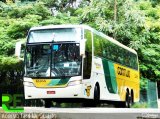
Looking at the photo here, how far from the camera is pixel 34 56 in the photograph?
20.5 metres

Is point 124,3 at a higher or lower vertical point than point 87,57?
higher

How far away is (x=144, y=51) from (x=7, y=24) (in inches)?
418

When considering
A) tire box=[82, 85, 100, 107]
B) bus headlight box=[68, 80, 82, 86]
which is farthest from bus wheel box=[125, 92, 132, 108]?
bus headlight box=[68, 80, 82, 86]

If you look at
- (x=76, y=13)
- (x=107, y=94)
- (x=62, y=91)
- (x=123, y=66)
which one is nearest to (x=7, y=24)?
(x=76, y=13)

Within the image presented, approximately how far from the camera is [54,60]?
66.4 ft

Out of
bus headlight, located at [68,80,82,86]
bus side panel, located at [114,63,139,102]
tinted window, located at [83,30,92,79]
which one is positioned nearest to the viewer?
bus headlight, located at [68,80,82,86]

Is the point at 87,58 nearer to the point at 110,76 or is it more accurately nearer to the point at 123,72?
the point at 110,76

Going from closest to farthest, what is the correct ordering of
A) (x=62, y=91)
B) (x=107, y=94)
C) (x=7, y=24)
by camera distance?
(x=62, y=91)
(x=107, y=94)
(x=7, y=24)

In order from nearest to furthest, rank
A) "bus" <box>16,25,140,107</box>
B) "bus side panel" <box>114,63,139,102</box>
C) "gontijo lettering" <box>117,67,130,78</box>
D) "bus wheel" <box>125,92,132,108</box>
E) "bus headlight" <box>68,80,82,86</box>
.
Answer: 1. "bus headlight" <box>68,80,82,86</box>
2. "bus" <box>16,25,140,107</box>
3. "bus side panel" <box>114,63,139,102</box>
4. "gontijo lettering" <box>117,67,130,78</box>
5. "bus wheel" <box>125,92,132,108</box>

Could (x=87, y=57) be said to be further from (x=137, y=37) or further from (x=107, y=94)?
(x=137, y=37)

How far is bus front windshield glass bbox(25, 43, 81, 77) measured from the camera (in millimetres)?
20047

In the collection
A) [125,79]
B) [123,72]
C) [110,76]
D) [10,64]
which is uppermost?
[10,64]

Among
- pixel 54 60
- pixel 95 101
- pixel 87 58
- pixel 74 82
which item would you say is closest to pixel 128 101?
pixel 95 101

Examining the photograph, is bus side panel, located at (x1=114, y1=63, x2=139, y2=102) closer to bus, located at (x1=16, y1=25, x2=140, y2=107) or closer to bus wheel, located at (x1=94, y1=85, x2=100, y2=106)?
bus wheel, located at (x1=94, y1=85, x2=100, y2=106)
